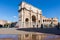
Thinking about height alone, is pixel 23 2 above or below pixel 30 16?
above

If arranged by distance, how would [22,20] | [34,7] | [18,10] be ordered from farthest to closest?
[34,7], [18,10], [22,20]

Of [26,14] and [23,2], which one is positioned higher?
[23,2]

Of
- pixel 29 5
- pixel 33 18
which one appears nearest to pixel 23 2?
pixel 29 5

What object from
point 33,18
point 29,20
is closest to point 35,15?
point 33,18

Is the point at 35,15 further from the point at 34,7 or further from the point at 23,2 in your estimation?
the point at 23,2

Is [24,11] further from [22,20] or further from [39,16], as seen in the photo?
[39,16]

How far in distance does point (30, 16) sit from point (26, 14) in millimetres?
2995

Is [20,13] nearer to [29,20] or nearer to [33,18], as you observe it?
[29,20]

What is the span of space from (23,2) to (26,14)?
6702 millimetres

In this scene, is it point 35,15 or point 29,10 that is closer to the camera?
point 29,10

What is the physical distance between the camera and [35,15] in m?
75.9

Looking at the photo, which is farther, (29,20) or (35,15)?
(35,15)

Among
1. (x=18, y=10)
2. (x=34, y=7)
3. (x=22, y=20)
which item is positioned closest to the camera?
(x=22, y=20)

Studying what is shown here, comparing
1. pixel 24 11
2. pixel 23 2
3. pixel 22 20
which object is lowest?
pixel 22 20
